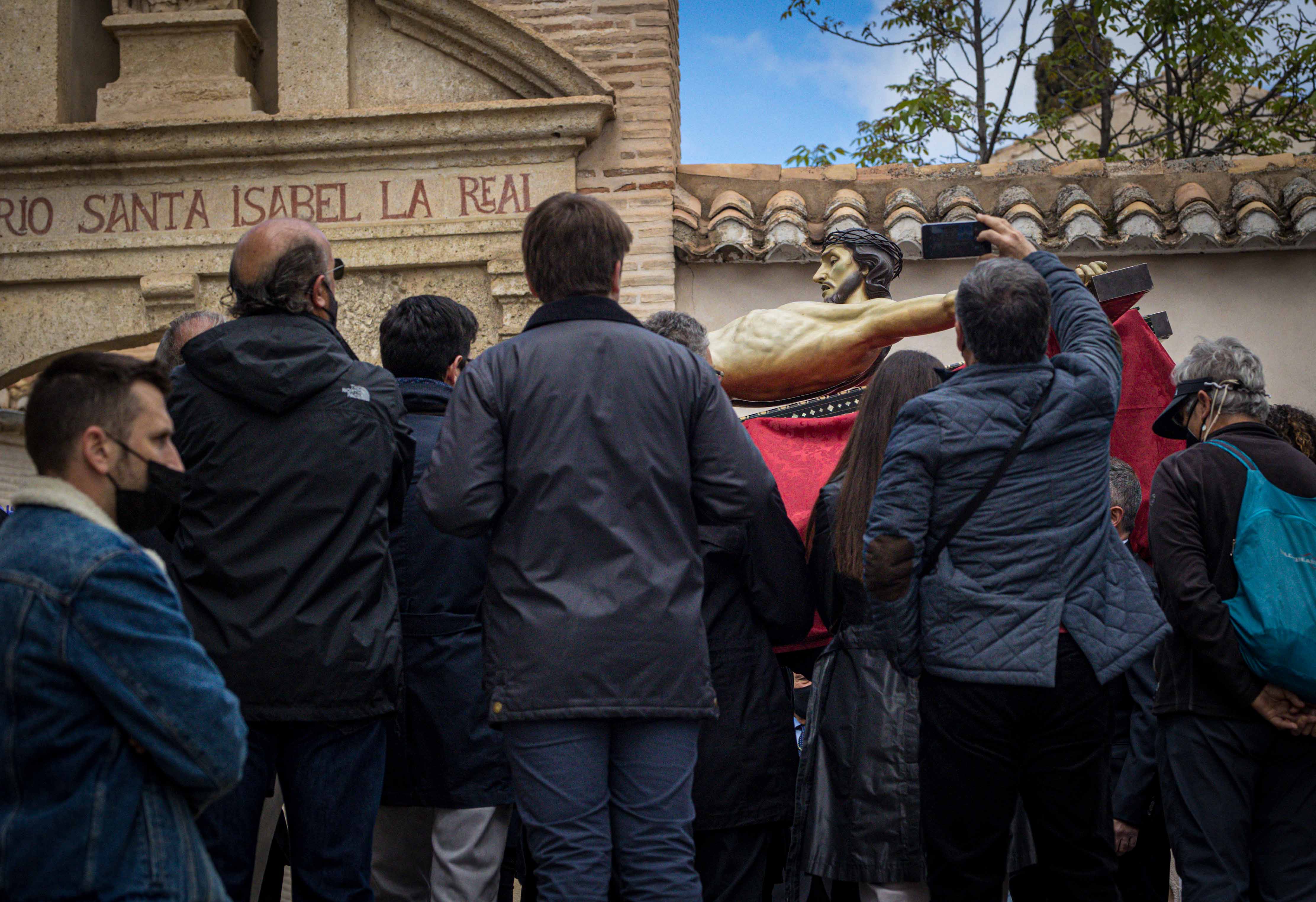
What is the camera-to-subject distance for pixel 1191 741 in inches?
145

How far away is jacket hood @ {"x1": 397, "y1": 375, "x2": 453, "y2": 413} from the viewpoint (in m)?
3.81

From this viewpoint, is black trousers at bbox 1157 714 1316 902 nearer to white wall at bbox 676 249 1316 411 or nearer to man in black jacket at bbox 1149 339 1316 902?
man in black jacket at bbox 1149 339 1316 902

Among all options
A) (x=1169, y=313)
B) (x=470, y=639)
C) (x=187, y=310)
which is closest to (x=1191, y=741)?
(x=470, y=639)

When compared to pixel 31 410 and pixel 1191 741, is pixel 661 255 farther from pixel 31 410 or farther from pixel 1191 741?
pixel 31 410

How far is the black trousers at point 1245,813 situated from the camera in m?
3.60

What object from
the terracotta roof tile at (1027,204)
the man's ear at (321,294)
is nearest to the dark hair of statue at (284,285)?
the man's ear at (321,294)

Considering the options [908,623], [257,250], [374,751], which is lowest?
[374,751]

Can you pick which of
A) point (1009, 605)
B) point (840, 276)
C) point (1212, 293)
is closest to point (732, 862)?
point (1009, 605)

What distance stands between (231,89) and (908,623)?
228 inches

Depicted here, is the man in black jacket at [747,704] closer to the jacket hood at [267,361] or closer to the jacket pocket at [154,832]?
the jacket hood at [267,361]

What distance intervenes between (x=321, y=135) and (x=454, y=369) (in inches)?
153

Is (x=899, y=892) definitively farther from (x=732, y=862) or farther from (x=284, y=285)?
(x=284, y=285)

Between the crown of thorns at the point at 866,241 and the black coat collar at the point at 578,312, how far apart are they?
68.0 inches

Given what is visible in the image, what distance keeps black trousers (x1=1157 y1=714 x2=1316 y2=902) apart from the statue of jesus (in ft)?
4.86
